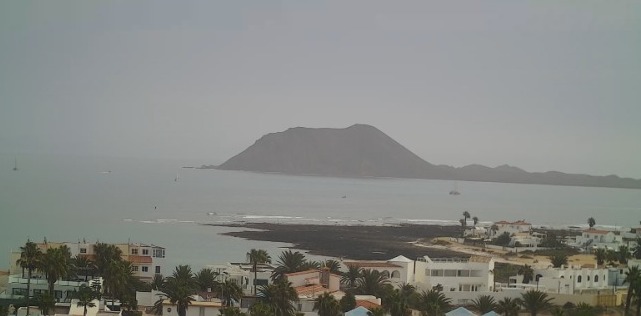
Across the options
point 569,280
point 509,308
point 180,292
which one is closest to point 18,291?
point 180,292

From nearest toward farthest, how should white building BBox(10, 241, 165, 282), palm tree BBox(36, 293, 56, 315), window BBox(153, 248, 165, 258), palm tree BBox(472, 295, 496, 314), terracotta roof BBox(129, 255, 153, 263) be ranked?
palm tree BBox(36, 293, 56, 315), palm tree BBox(472, 295, 496, 314), white building BBox(10, 241, 165, 282), terracotta roof BBox(129, 255, 153, 263), window BBox(153, 248, 165, 258)

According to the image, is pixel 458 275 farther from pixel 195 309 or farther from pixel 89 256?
pixel 89 256

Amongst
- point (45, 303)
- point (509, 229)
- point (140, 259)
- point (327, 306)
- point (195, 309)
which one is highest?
point (509, 229)

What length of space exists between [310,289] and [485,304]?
15.8 ft

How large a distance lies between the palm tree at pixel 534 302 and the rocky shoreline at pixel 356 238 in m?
20.0

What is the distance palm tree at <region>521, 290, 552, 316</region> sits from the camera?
2425 cm

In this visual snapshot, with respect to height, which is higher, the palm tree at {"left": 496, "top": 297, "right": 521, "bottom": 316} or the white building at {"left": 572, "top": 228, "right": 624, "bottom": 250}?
the white building at {"left": 572, "top": 228, "right": 624, "bottom": 250}

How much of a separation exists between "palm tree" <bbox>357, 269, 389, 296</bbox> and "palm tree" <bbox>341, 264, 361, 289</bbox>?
272 mm

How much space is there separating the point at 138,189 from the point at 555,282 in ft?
321

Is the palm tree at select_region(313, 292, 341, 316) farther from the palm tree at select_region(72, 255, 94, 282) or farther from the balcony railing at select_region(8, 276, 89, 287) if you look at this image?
the palm tree at select_region(72, 255, 94, 282)

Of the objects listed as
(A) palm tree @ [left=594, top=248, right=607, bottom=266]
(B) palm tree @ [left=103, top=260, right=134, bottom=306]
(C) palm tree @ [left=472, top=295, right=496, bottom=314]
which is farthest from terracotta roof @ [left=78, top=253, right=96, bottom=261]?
(A) palm tree @ [left=594, top=248, right=607, bottom=266]

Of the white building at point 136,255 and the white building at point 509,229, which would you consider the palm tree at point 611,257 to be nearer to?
the white building at point 509,229

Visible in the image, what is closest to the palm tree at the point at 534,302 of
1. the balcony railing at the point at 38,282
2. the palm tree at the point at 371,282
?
the palm tree at the point at 371,282

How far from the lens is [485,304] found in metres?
24.9
